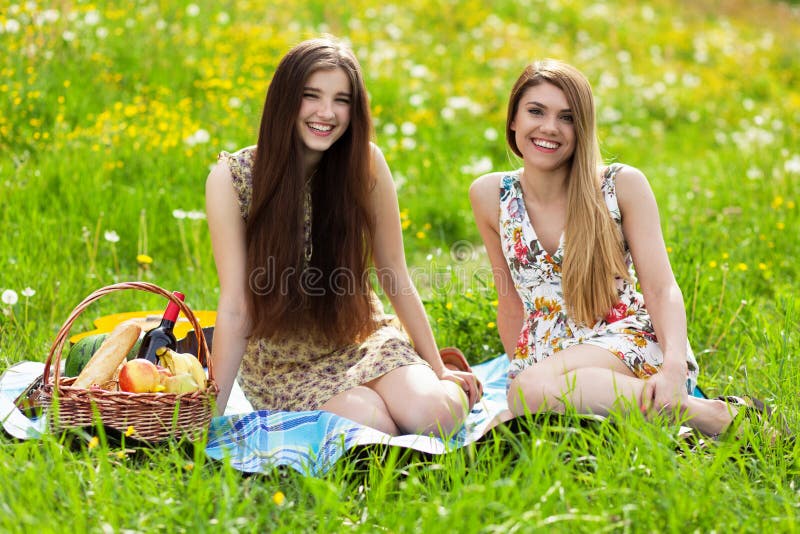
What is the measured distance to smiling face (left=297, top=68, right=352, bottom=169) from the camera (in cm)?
300

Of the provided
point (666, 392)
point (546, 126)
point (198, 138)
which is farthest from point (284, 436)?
point (198, 138)

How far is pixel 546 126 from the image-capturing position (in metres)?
3.02

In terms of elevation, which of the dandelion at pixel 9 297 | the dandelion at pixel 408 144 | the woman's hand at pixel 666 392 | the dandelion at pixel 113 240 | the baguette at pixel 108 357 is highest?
the dandelion at pixel 408 144

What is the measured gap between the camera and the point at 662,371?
111 inches

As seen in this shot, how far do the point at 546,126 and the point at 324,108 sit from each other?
2.42 ft

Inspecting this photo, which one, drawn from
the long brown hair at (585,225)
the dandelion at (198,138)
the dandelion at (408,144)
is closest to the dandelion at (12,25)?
the dandelion at (198,138)

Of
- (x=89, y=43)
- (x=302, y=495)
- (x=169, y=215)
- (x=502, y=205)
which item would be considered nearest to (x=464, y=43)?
(x=89, y=43)

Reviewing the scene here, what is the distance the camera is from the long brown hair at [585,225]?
9.88ft

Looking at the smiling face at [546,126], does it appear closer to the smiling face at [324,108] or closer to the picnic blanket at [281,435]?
the smiling face at [324,108]

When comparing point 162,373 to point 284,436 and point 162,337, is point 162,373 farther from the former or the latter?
point 284,436

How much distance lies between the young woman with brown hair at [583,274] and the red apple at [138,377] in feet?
3.67

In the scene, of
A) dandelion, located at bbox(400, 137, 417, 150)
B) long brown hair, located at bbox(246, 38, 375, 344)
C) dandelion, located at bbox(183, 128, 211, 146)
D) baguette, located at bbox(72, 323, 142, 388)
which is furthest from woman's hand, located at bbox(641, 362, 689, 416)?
dandelion, located at bbox(400, 137, 417, 150)

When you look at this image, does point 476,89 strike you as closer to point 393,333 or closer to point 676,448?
point 393,333

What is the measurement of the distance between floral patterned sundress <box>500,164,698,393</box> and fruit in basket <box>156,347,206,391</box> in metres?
Result: 1.13
